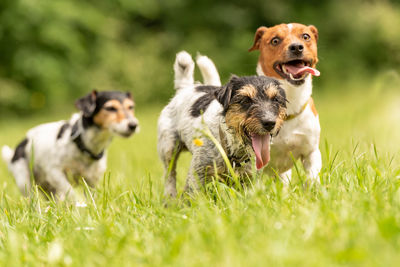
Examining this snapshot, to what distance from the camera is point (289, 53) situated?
12.0ft

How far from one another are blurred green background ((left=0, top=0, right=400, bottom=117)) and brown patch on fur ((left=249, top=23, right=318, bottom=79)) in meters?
12.6

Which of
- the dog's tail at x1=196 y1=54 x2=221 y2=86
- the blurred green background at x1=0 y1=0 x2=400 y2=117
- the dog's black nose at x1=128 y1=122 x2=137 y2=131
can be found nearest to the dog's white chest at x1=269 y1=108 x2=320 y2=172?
the dog's tail at x1=196 y1=54 x2=221 y2=86

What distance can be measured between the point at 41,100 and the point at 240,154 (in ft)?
56.9

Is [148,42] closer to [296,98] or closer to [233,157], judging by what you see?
[296,98]

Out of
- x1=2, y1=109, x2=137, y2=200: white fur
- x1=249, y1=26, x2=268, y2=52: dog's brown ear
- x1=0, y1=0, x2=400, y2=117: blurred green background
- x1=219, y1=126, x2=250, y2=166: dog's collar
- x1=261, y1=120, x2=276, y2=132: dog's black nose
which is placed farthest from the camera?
x1=0, y1=0, x2=400, y2=117: blurred green background

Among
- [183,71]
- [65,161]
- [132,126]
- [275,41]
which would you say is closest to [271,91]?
[275,41]

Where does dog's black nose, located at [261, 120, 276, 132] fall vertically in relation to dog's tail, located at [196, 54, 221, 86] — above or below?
below

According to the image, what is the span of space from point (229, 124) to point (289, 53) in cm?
75

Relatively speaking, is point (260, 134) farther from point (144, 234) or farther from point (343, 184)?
point (144, 234)

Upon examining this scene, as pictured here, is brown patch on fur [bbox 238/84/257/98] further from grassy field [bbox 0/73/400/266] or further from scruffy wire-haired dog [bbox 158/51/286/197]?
grassy field [bbox 0/73/400/266]

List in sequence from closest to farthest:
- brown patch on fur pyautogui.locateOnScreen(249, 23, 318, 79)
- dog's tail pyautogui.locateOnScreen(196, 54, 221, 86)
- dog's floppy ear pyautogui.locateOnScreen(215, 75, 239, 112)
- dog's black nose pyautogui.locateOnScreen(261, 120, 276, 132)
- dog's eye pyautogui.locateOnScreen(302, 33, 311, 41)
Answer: dog's black nose pyautogui.locateOnScreen(261, 120, 276, 132) → dog's floppy ear pyautogui.locateOnScreen(215, 75, 239, 112) → brown patch on fur pyautogui.locateOnScreen(249, 23, 318, 79) → dog's eye pyautogui.locateOnScreen(302, 33, 311, 41) → dog's tail pyautogui.locateOnScreen(196, 54, 221, 86)

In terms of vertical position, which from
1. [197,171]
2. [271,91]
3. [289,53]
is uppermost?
[289,53]

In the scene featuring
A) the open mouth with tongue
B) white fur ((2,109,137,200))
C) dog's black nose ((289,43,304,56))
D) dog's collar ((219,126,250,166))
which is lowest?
white fur ((2,109,137,200))

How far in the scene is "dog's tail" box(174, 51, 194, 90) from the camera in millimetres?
4719
